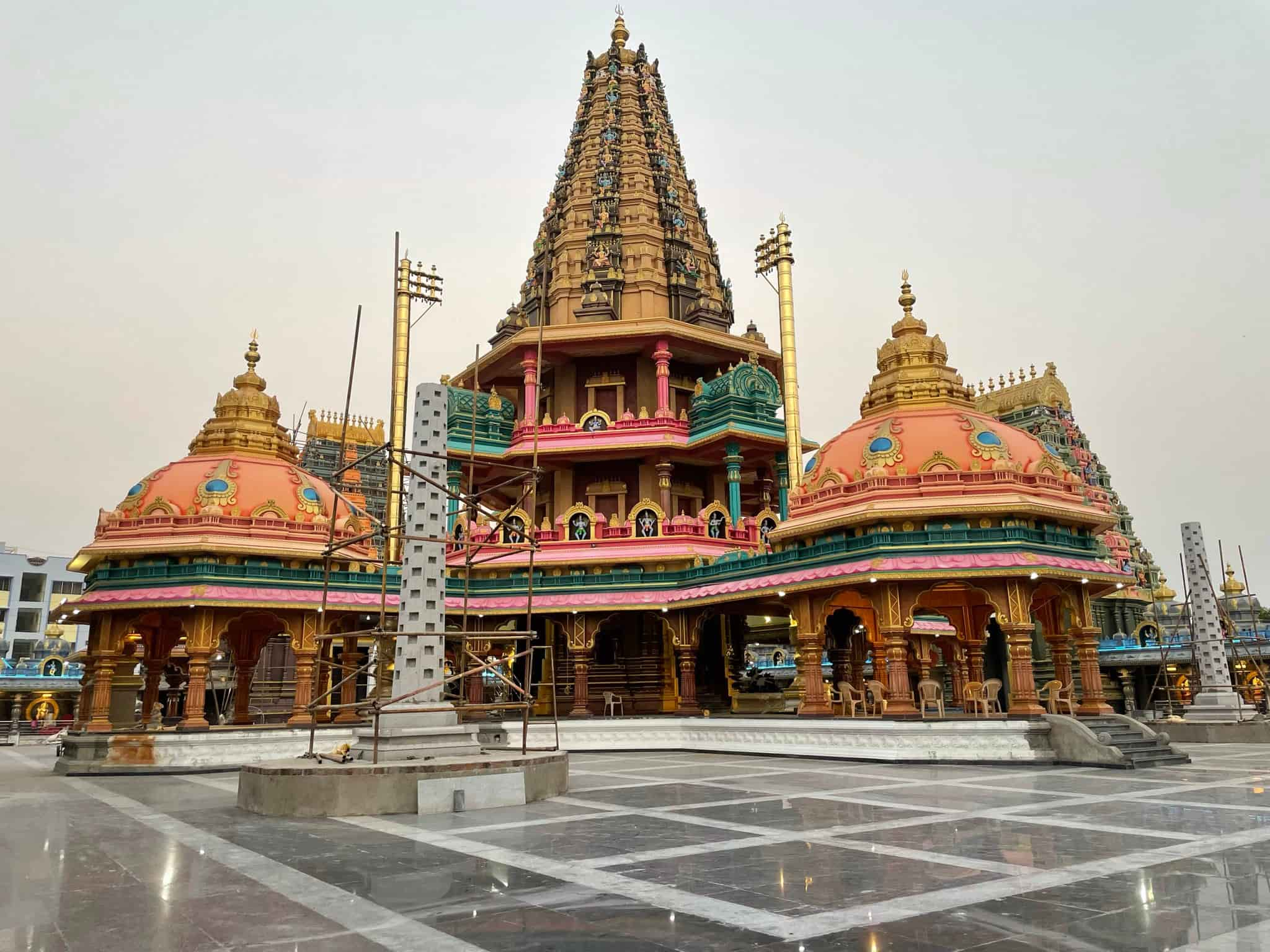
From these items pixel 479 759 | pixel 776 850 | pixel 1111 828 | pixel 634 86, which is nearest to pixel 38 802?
pixel 479 759

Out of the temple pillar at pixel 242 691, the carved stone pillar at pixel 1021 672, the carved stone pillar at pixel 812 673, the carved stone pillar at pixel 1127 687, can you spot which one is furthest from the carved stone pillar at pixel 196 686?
the carved stone pillar at pixel 1127 687

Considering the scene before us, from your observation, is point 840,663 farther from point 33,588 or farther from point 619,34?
point 33,588

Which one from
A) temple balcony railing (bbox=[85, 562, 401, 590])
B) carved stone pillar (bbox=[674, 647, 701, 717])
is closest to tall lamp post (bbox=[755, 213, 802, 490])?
carved stone pillar (bbox=[674, 647, 701, 717])

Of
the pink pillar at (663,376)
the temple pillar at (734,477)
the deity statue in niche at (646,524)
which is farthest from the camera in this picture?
the pink pillar at (663,376)

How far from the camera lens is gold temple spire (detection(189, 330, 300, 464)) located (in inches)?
1104

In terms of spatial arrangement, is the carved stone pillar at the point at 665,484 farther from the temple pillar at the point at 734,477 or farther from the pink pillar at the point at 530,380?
the pink pillar at the point at 530,380

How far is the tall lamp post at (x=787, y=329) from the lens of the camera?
32250 mm

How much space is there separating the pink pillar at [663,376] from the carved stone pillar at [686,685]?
9.49 metres

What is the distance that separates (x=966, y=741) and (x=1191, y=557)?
14.5m

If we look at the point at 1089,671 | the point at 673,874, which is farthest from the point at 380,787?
the point at 1089,671

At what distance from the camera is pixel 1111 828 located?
10.4m

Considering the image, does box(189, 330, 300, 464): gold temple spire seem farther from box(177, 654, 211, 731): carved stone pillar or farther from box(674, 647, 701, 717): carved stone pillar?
box(674, 647, 701, 717): carved stone pillar

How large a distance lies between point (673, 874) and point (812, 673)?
49.2 feet

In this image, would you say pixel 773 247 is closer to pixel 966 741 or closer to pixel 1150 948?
pixel 966 741
